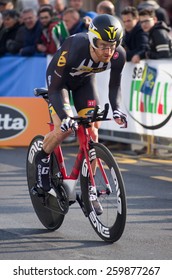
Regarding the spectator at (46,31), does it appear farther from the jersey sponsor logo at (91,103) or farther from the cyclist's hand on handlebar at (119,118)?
the cyclist's hand on handlebar at (119,118)

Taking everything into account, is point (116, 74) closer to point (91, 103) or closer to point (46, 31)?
point (91, 103)

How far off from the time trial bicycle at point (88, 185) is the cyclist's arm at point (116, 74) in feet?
1.25

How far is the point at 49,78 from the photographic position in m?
8.15

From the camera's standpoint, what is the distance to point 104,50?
304 inches

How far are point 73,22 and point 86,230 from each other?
25.1 feet

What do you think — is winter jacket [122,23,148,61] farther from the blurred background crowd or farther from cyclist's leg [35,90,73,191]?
cyclist's leg [35,90,73,191]

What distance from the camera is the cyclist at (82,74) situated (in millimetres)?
7680

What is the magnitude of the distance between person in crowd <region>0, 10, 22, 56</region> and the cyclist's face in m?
9.23

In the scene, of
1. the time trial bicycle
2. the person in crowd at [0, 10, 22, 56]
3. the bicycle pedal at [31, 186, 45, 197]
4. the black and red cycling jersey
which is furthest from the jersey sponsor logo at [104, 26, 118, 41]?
the person in crowd at [0, 10, 22, 56]

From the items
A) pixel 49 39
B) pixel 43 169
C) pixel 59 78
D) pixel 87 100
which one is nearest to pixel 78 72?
pixel 59 78

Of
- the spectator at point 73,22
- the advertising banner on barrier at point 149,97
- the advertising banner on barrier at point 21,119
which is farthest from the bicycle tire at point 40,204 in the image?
the spectator at point 73,22
